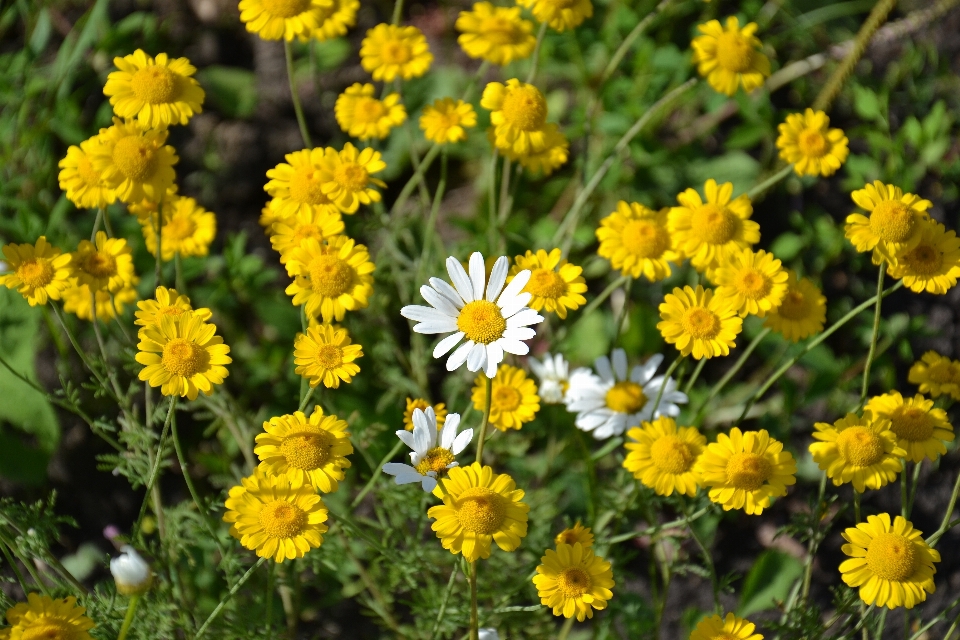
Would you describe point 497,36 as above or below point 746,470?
above

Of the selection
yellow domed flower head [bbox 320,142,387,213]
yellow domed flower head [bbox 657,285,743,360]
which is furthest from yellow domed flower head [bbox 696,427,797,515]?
yellow domed flower head [bbox 320,142,387,213]

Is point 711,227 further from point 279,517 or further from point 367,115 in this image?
point 279,517

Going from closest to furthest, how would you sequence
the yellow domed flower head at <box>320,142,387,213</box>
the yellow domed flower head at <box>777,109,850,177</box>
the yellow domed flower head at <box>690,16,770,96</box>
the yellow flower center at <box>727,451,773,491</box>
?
1. the yellow flower center at <box>727,451,773,491</box>
2. the yellow domed flower head at <box>320,142,387,213</box>
3. the yellow domed flower head at <box>777,109,850,177</box>
4. the yellow domed flower head at <box>690,16,770,96</box>

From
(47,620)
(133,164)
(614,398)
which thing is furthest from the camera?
(614,398)

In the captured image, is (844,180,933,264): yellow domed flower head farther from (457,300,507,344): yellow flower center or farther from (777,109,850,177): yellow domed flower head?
(457,300,507,344): yellow flower center

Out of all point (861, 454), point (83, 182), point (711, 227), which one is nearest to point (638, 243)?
point (711, 227)

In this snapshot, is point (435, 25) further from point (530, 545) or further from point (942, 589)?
point (942, 589)
